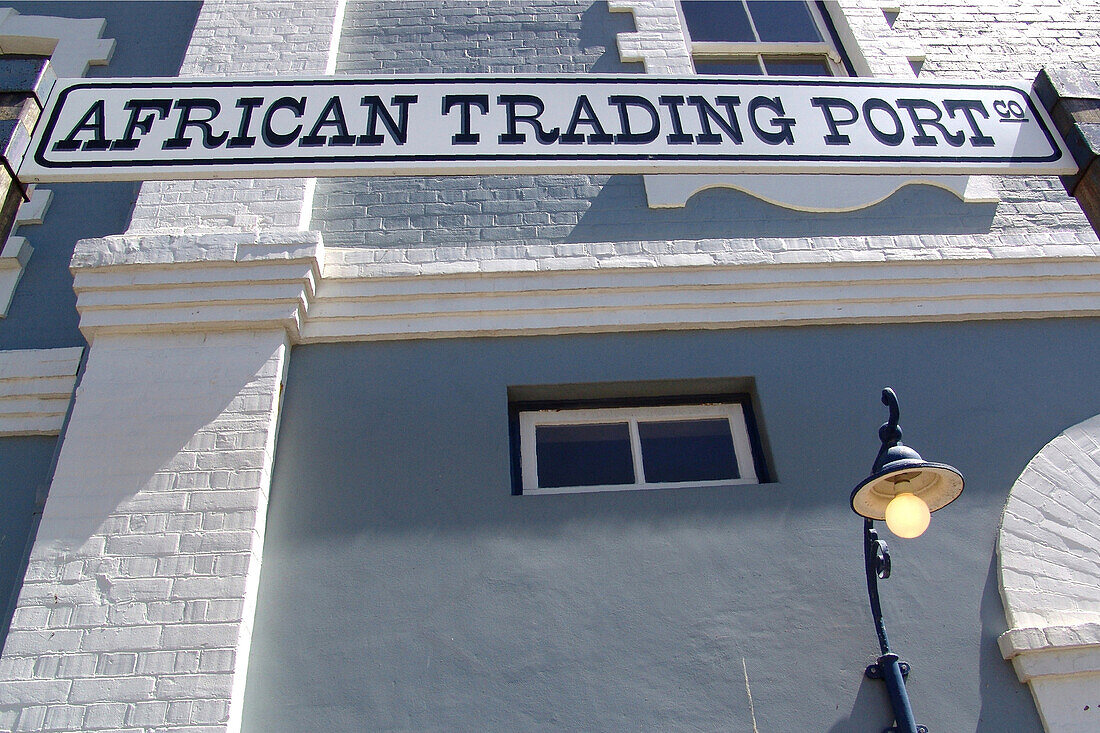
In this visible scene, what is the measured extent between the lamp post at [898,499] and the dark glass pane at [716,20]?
3904 mm

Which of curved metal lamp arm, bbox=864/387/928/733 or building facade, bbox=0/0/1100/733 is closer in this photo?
curved metal lamp arm, bbox=864/387/928/733

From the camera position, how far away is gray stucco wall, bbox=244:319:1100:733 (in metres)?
3.61

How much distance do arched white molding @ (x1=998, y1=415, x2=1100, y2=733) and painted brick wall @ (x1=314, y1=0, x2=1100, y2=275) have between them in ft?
4.20

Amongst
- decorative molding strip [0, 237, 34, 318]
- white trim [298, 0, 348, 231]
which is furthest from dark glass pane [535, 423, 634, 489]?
decorative molding strip [0, 237, 34, 318]

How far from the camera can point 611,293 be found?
482cm

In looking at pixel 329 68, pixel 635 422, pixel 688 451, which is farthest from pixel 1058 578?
pixel 329 68

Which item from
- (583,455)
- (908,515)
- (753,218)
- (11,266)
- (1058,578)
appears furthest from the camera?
(753,218)

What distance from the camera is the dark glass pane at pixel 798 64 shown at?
6.56 metres

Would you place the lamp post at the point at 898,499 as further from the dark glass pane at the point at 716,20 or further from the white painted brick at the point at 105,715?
the dark glass pane at the point at 716,20

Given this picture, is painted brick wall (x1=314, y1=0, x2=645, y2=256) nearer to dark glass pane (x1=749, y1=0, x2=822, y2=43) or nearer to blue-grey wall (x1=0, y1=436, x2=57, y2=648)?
dark glass pane (x1=749, y1=0, x2=822, y2=43)

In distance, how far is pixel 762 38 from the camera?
6.72 metres

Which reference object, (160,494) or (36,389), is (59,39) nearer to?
(36,389)

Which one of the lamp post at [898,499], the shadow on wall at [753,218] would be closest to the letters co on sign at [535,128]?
the lamp post at [898,499]

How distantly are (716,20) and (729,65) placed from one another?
0.47 metres
